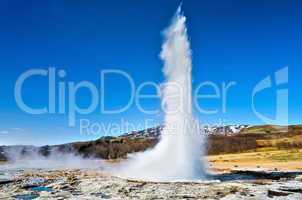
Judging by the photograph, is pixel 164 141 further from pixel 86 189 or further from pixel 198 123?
pixel 86 189

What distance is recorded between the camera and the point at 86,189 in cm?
2939

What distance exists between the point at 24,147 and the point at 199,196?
488ft

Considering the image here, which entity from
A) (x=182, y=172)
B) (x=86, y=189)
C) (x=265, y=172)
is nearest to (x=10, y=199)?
(x=86, y=189)

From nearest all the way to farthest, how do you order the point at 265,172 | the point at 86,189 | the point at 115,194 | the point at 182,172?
the point at 115,194 → the point at 86,189 → the point at 182,172 → the point at 265,172

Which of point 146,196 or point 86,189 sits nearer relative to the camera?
point 146,196

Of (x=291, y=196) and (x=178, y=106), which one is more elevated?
(x=178, y=106)

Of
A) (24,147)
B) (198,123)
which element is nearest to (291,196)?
(198,123)

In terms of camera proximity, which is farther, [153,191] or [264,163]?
[264,163]

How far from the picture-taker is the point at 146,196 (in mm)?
25312

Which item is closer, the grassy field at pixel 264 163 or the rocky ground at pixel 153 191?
the rocky ground at pixel 153 191

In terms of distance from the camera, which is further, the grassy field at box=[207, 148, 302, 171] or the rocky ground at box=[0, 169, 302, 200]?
the grassy field at box=[207, 148, 302, 171]

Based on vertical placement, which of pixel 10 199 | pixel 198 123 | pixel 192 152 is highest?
pixel 198 123

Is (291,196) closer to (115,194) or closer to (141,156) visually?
(115,194)

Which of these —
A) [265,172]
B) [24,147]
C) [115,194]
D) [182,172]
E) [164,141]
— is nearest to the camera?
[115,194]
